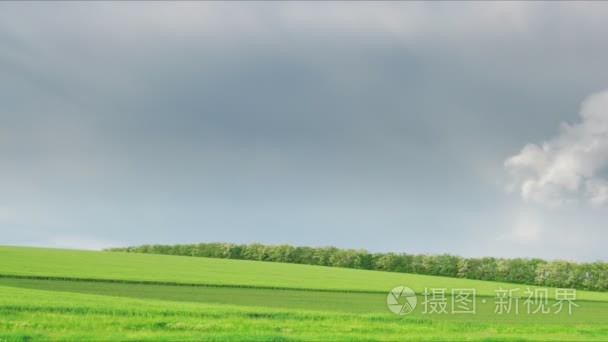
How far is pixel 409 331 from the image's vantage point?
18391mm

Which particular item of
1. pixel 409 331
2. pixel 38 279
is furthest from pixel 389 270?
pixel 409 331

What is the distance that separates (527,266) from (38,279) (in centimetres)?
6142

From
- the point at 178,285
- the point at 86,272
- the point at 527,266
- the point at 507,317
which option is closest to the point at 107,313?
the point at 507,317

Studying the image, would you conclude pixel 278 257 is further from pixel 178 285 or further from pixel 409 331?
pixel 409 331

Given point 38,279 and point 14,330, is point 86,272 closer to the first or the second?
point 38,279

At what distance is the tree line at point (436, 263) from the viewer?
247 feet

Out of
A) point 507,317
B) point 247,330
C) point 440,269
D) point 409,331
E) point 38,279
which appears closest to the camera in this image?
point 247,330

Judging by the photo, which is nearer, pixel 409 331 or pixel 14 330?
pixel 14 330

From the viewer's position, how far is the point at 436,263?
279 feet

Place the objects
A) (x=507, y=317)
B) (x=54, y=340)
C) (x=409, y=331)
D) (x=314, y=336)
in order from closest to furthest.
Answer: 1. (x=54, y=340)
2. (x=314, y=336)
3. (x=409, y=331)
4. (x=507, y=317)

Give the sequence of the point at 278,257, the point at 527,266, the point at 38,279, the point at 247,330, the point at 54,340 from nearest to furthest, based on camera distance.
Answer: the point at 54,340 → the point at 247,330 → the point at 38,279 → the point at 527,266 → the point at 278,257

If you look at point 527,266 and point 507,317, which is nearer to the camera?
point 507,317

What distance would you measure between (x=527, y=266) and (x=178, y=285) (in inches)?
2105

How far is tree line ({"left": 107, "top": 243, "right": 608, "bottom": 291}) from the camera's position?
247ft
